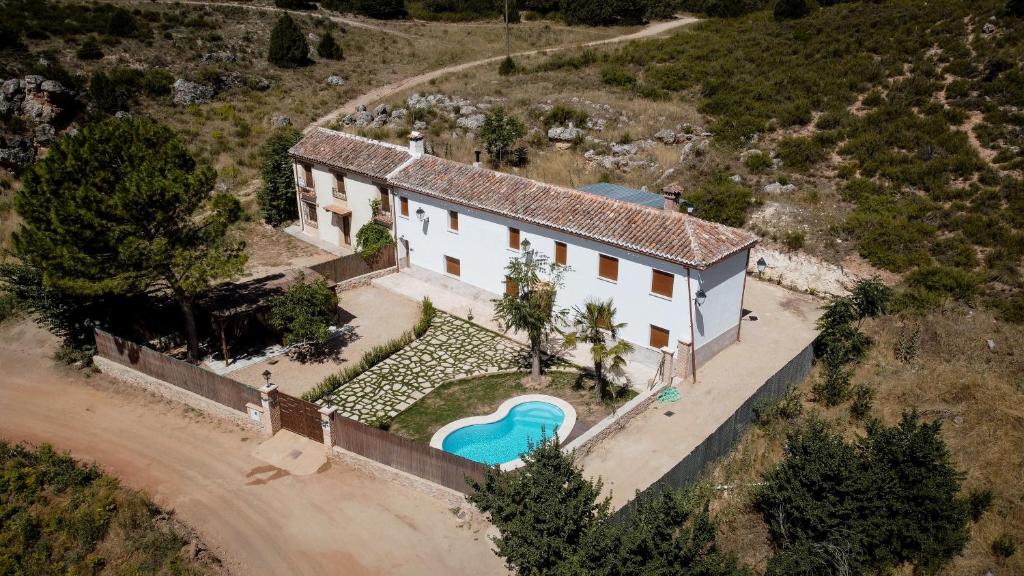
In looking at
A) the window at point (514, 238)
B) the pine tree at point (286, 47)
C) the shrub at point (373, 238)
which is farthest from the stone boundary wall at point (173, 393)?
the pine tree at point (286, 47)

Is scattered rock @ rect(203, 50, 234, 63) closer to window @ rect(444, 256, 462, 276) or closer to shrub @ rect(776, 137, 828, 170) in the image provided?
window @ rect(444, 256, 462, 276)

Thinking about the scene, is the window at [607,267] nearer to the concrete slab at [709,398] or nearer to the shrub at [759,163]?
the concrete slab at [709,398]

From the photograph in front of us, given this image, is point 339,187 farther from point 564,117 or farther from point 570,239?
point 564,117

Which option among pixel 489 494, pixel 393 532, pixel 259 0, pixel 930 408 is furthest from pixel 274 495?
pixel 259 0

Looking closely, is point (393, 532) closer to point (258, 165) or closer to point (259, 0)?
point (258, 165)

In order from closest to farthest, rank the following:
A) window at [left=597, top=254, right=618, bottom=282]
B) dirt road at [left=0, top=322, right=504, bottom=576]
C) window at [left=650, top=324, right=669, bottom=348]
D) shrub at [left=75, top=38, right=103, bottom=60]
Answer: dirt road at [left=0, top=322, right=504, bottom=576] → window at [left=650, top=324, right=669, bottom=348] → window at [left=597, top=254, right=618, bottom=282] → shrub at [left=75, top=38, right=103, bottom=60]

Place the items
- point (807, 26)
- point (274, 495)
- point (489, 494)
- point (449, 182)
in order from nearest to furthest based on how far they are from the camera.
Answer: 1. point (489, 494)
2. point (274, 495)
3. point (449, 182)
4. point (807, 26)

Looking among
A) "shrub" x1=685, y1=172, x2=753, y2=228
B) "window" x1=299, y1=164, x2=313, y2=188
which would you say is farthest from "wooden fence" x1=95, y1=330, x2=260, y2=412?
"shrub" x1=685, y1=172, x2=753, y2=228
